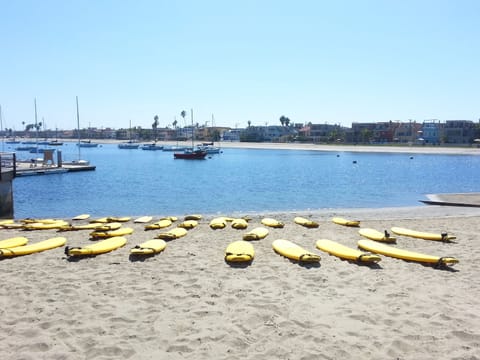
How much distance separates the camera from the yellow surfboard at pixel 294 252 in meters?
9.06

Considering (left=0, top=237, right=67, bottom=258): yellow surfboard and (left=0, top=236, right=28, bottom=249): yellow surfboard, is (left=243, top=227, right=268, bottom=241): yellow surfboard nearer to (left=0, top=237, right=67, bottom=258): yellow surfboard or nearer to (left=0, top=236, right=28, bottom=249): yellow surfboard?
(left=0, top=237, right=67, bottom=258): yellow surfboard

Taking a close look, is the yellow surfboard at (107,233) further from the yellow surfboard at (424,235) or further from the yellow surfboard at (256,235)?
the yellow surfboard at (424,235)

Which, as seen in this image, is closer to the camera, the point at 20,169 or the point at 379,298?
the point at 379,298

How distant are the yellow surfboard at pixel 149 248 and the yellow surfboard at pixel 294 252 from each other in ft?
9.57

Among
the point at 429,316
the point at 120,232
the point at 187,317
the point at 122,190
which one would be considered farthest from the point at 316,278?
the point at 122,190

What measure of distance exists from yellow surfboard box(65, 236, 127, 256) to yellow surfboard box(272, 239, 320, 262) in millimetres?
4139

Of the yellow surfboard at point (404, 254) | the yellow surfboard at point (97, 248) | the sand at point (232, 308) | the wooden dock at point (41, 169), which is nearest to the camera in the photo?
the sand at point (232, 308)

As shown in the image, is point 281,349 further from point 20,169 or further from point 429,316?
point 20,169

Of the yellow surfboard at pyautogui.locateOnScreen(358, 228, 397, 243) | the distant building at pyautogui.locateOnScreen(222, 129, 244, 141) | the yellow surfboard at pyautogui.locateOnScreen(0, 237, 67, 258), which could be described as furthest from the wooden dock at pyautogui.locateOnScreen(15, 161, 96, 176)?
the distant building at pyautogui.locateOnScreen(222, 129, 244, 141)

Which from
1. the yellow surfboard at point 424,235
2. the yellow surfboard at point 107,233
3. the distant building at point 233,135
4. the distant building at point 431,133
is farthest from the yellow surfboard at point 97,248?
the distant building at point 233,135

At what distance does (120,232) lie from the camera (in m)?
12.8

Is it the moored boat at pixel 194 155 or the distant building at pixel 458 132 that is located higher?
the distant building at pixel 458 132

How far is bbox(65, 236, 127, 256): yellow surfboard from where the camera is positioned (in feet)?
30.7

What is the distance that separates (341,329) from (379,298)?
1.59 m
